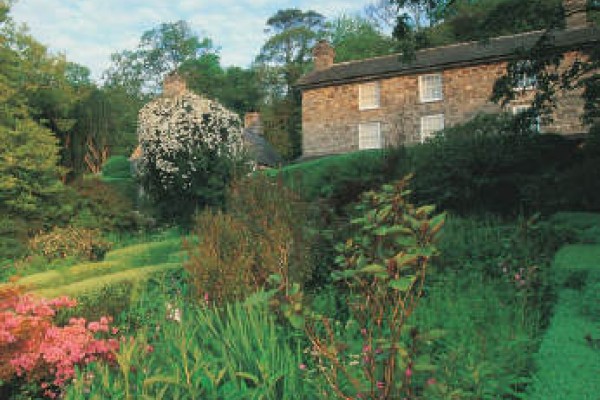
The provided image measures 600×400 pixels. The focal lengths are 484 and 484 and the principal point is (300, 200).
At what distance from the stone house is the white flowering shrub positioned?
8.56m

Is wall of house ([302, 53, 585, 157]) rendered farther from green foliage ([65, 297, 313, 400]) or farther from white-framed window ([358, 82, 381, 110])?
green foliage ([65, 297, 313, 400])

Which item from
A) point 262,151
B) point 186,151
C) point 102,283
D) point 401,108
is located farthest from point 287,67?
point 102,283

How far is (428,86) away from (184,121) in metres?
12.7

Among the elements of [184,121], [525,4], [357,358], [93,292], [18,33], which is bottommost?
[93,292]

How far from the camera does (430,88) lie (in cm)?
2314

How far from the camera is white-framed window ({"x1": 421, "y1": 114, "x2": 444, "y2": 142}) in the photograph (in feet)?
75.2

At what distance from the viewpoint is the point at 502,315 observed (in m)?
4.27

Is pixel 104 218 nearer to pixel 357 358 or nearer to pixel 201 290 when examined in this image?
pixel 201 290

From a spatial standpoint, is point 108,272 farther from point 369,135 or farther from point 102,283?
point 369,135

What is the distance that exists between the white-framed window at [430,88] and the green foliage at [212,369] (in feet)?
69.4

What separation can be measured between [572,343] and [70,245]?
1328 cm

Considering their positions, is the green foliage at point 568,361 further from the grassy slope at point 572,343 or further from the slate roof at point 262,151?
the slate roof at point 262,151

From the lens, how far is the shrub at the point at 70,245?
1319cm

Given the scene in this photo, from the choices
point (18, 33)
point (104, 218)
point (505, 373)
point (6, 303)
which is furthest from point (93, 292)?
point (18, 33)
